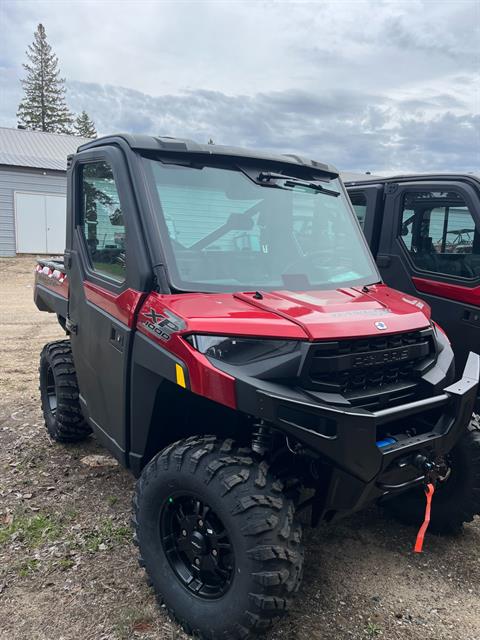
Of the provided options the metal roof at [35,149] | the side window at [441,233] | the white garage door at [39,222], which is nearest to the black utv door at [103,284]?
the side window at [441,233]

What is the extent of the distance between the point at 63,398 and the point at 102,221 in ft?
5.68

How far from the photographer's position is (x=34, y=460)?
4477 millimetres

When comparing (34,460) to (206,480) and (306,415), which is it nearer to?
(206,480)

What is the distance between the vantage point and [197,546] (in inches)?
101

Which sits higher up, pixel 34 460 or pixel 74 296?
pixel 74 296

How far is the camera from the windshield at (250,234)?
2.90 m

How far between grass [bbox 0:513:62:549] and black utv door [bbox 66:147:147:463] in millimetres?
688

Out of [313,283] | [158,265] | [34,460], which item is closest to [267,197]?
[313,283]

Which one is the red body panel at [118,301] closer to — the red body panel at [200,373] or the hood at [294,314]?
the hood at [294,314]

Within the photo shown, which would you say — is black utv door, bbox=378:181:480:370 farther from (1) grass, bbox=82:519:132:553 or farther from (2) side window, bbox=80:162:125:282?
(1) grass, bbox=82:519:132:553

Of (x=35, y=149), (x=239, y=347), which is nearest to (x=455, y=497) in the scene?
(x=239, y=347)

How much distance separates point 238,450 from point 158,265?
1.01 meters

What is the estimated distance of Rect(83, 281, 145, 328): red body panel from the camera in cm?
285

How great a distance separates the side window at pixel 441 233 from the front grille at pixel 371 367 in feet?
6.30
